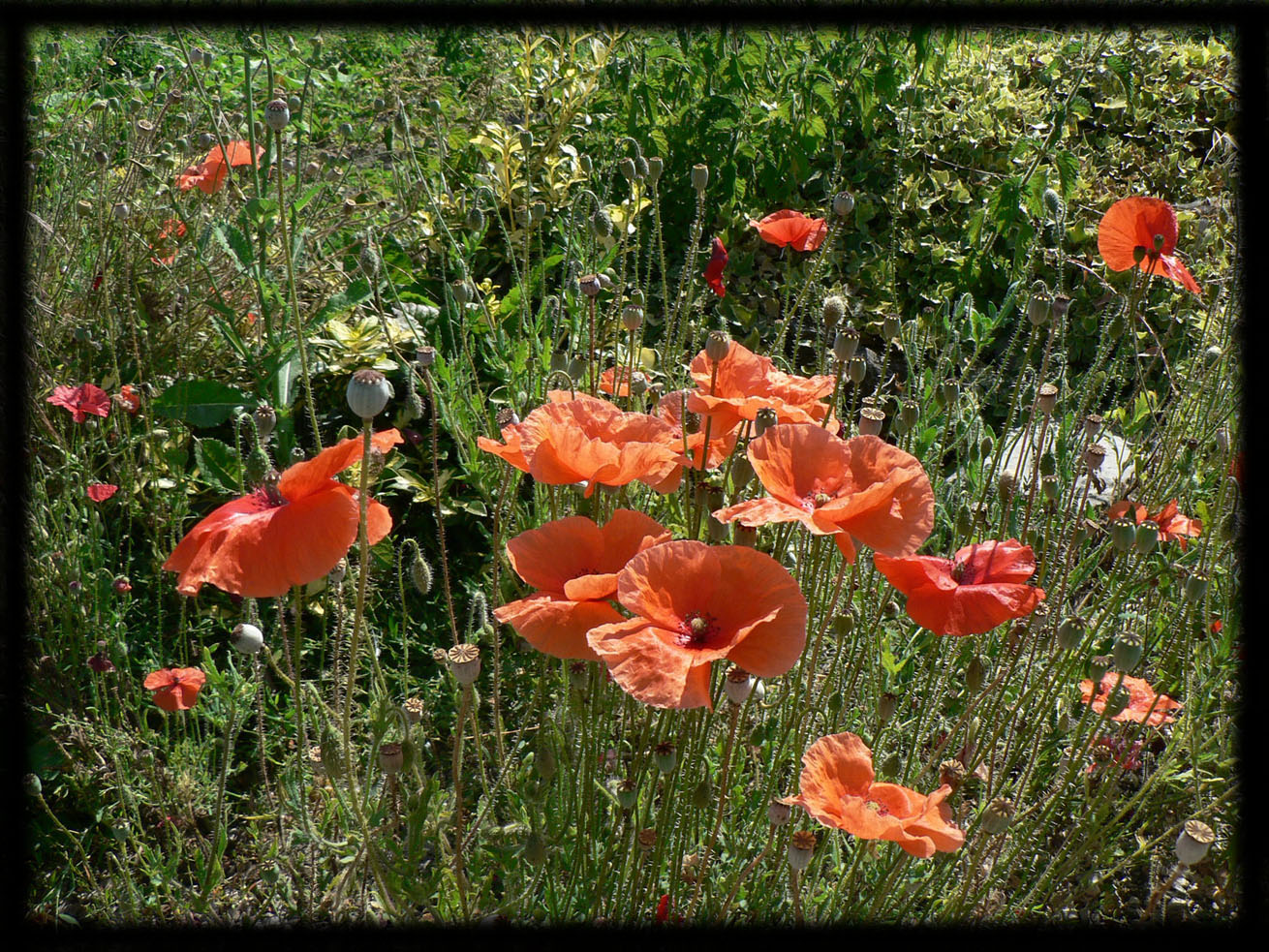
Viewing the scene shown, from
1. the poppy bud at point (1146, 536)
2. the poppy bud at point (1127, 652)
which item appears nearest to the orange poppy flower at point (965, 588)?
the poppy bud at point (1127, 652)

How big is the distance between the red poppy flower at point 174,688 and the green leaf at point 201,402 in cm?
91

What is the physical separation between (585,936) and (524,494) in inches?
63.1

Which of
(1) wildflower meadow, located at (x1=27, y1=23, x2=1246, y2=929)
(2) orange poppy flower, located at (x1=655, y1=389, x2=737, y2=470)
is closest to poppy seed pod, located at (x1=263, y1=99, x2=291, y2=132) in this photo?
(1) wildflower meadow, located at (x1=27, y1=23, x2=1246, y2=929)

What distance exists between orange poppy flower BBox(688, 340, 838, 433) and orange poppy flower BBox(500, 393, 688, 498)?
72mm

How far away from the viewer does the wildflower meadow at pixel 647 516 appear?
3.96 ft

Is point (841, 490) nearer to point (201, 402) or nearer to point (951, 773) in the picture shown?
point (951, 773)

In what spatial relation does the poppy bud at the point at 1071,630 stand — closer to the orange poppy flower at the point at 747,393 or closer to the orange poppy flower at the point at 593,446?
the orange poppy flower at the point at 747,393

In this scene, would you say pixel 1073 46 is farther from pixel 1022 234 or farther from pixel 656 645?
pixel 656 645

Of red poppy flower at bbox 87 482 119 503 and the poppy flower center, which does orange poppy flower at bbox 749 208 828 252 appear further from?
red poppy flower at bbox 87 482 119 503

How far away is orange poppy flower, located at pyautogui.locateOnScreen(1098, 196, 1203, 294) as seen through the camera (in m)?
1.77

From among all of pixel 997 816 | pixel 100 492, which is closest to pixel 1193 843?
pixel 997 816

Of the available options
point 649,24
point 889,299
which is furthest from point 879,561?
point 649,24

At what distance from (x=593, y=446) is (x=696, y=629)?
0.82ft

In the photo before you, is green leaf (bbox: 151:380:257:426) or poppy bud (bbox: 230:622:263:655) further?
green leaf (bbox: 151:380:257:426)
